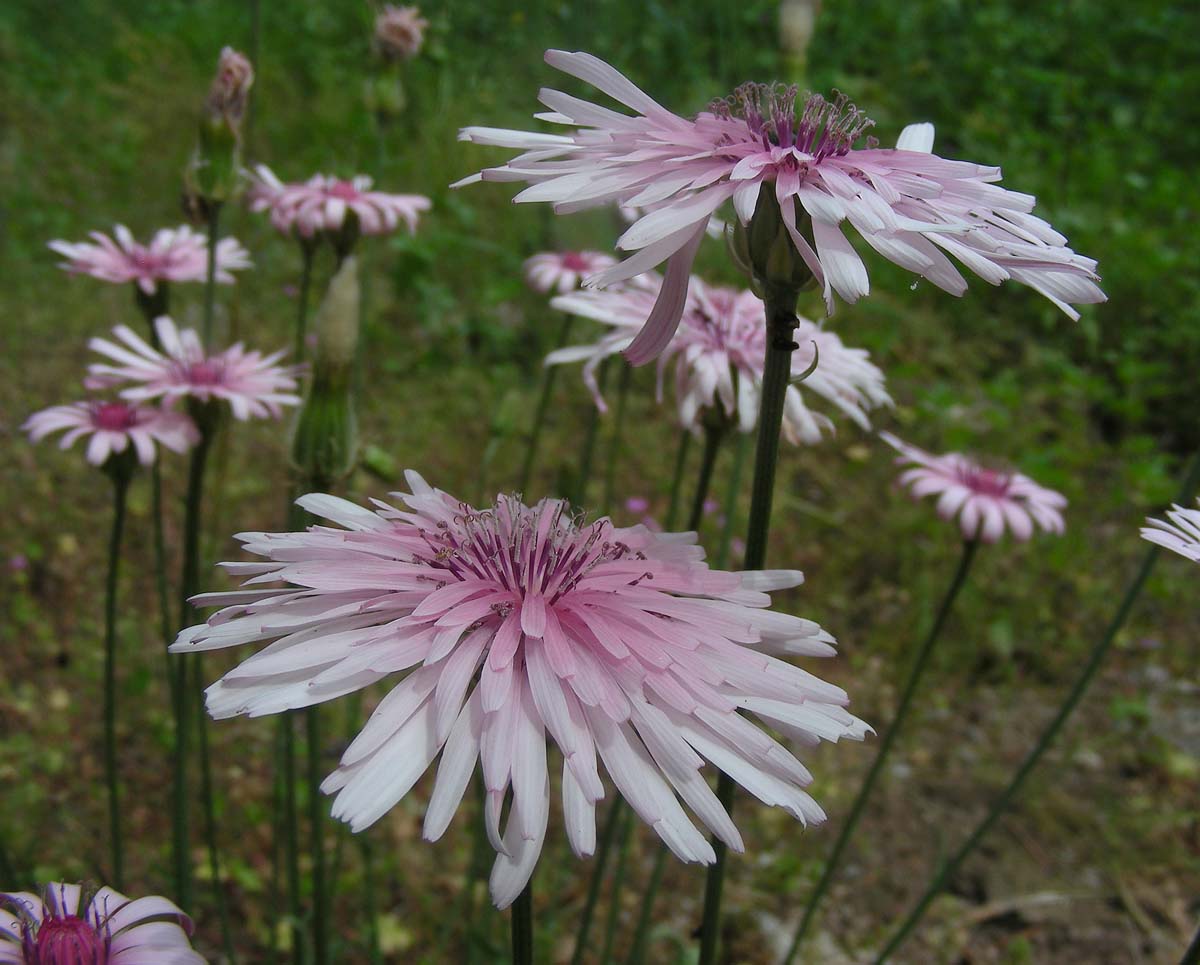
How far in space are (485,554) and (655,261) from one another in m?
0.27

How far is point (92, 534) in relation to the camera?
2.84 meters

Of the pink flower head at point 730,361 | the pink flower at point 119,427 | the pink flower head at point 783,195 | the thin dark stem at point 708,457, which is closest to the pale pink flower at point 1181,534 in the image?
the pink flower head at point 783,195

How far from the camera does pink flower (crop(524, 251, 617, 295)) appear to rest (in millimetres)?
1853

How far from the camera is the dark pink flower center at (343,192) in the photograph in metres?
1.70

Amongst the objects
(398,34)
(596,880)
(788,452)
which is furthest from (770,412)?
(788,452)

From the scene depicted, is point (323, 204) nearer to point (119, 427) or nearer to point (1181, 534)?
point (119, 427)

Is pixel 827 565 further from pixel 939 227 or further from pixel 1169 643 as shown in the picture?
pixel 939 227

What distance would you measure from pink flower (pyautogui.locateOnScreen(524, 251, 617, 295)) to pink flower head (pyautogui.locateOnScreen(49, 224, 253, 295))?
0.54 m

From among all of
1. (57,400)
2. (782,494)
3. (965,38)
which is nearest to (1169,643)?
(782,494)

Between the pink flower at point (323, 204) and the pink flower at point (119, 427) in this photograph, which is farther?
the pink flower at point (323, 204)

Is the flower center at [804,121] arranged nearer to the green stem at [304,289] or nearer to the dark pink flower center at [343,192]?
the green stem at [304,289]

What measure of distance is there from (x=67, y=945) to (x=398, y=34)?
172 centimetres

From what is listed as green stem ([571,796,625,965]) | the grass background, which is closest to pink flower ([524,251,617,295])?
the grass background

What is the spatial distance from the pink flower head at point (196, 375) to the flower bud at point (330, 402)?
8.8 inches
